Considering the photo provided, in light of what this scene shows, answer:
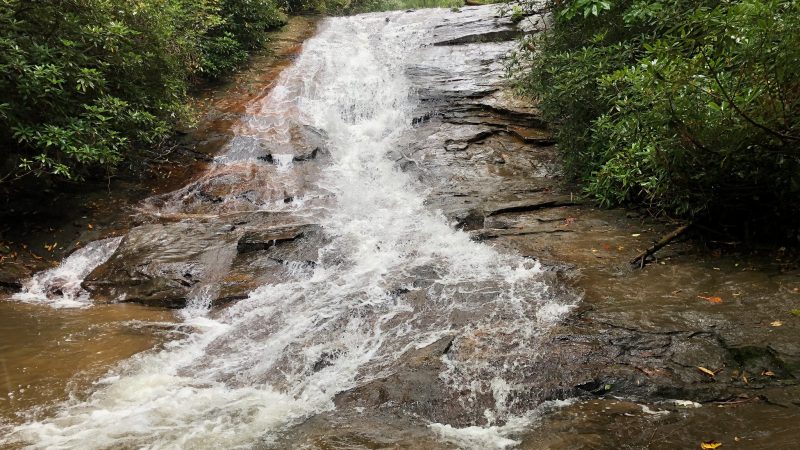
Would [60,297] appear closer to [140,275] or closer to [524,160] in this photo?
[140,275]

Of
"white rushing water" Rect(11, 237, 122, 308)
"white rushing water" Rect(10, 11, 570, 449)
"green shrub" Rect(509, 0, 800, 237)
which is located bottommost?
"white rushing water" Rect(10, 11, 570, 449)

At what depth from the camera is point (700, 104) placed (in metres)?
4.89

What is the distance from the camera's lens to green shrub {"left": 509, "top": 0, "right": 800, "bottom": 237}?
4.18m

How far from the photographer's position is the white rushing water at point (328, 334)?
3.91 meters

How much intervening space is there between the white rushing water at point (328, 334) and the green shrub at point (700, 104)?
1.93m

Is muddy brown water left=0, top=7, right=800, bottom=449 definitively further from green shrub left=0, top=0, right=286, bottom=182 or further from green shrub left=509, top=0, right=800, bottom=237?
green shrub left=0, top=0, right=286, bottom=182

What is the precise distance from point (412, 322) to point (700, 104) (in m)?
3.58

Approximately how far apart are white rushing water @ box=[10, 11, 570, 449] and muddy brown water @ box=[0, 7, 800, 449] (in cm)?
2

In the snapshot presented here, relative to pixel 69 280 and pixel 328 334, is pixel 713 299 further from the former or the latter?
pixel 69 280

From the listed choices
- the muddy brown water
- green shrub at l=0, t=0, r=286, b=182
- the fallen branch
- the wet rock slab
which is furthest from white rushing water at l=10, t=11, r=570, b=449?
green shrub at l=0, t=0, r=286, b=182

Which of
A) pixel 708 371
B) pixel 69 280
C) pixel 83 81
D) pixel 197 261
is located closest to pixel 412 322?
pixel 708 371

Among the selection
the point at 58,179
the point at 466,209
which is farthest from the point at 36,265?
the point at 466,209

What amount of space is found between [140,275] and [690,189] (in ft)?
23.0

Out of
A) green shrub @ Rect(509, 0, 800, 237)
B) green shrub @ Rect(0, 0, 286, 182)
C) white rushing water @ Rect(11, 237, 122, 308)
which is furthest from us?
green shrub @ Rect(0, 0, 286, 182)
